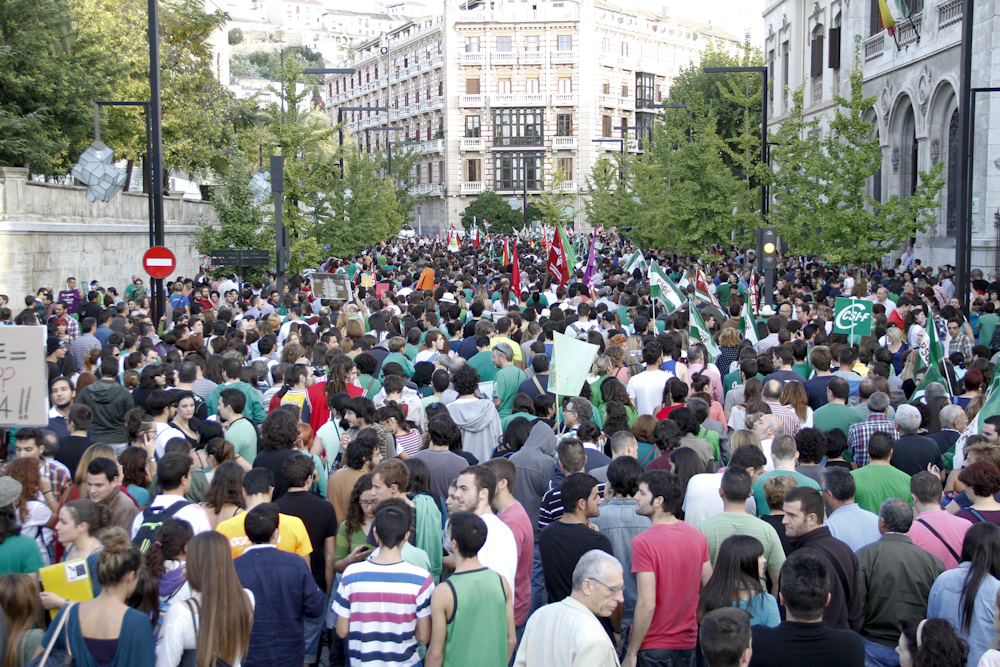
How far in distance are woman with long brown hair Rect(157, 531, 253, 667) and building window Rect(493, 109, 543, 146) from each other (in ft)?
248

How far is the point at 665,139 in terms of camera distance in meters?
37.4

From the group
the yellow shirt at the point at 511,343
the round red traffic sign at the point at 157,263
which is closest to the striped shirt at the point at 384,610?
the yellow shirt at the point at 511,343

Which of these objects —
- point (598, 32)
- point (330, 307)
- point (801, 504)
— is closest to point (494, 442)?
point (801, 504)

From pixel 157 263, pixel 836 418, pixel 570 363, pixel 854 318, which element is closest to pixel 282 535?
pixel 570 363

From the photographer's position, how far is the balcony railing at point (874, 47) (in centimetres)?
3027

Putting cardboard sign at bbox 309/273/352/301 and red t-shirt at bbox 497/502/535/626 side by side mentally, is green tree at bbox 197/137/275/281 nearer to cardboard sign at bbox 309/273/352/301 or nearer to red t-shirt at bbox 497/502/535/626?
cardboard sign at bbox 309/273/352/301

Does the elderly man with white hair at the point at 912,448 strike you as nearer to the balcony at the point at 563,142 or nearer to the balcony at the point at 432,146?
the balcony at the point at 563,142

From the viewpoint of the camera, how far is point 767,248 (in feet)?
63.4

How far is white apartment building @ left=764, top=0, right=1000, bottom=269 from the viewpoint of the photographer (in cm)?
2342

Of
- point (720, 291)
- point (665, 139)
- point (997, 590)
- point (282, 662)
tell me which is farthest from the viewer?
point (665, 139)

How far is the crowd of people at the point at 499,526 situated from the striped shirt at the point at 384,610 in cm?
1

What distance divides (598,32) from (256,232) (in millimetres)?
58589

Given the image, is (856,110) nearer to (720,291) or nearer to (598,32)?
(720,291)

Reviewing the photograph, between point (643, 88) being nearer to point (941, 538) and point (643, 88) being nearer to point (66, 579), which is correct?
point (941, 538)
